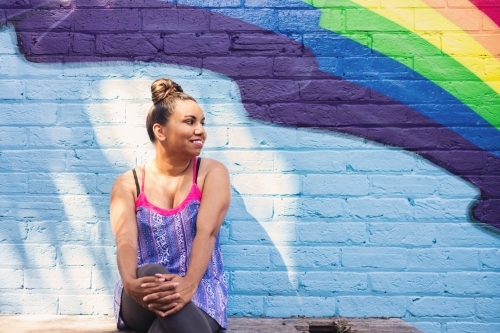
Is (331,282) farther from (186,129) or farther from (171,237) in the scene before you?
(186,129)

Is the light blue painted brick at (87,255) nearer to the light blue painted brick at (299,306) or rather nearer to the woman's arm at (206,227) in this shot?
the woman's arm at (206,227)

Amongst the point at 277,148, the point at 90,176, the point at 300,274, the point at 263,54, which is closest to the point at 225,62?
the point at 263,54

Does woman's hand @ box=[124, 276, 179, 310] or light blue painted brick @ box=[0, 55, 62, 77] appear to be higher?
light blue painted brick @ box=[0, 55, 62, 77]

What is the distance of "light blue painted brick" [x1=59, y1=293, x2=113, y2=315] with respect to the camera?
3248mm

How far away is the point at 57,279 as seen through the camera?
10.6ft

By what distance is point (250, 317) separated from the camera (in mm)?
3209

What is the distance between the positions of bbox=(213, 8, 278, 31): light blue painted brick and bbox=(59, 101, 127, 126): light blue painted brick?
0.66 m

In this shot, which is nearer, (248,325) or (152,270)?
(152,270)

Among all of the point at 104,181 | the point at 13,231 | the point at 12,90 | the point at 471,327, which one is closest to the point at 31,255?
the point at 13,231

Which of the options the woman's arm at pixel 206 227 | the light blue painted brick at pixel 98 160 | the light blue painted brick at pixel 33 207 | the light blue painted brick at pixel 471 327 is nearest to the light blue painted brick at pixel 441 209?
the light blue painted brick at pixel 471 327

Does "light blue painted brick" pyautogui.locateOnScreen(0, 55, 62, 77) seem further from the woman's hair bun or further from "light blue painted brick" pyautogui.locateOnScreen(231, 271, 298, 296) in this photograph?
"light blue painted brick" pyautogui.locateOnScreen(231, 271, 298, 296)

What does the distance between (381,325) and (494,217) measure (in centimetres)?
83

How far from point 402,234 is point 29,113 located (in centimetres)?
208

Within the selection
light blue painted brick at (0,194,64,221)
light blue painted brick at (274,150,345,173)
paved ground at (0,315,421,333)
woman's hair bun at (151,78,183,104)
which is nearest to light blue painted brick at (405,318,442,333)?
paved ground at (0,315,421,333)
